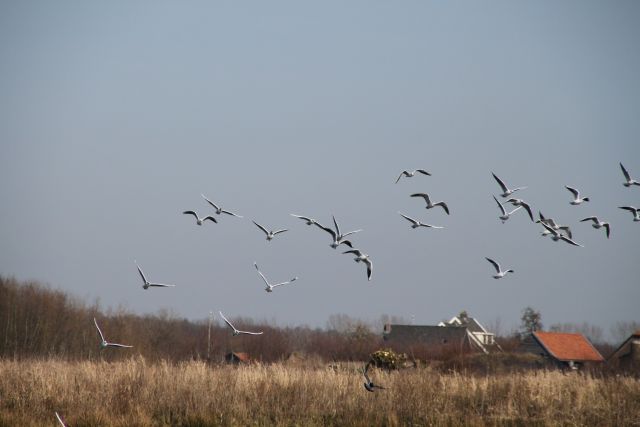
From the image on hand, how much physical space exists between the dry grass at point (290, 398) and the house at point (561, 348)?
30626 millimetres

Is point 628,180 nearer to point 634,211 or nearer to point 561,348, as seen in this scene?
point 634,211

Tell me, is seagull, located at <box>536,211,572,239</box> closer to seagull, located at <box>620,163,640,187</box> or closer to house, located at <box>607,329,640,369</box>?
seagull, located at <box>620,163,640,187</box>

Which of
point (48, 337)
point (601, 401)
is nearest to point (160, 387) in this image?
point (601, 401)

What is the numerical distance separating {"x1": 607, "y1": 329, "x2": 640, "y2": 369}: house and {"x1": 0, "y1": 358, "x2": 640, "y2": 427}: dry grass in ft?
78.1

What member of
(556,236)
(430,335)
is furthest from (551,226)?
(430,335)

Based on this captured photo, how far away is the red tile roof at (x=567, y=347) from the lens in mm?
60281

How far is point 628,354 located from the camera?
53781 millimetres

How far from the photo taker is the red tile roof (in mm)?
60281

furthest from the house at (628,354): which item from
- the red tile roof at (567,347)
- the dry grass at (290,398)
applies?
the dry grass at (290,398)

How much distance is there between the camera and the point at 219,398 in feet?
91.2

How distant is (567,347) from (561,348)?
56 centimetres

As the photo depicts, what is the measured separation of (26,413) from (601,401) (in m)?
16.2

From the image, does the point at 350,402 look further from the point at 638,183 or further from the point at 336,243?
the point at 638,183

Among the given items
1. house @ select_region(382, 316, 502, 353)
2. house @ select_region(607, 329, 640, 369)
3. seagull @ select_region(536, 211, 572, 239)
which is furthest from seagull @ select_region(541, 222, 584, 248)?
house @ select_region(382, 316, 502, 353)
